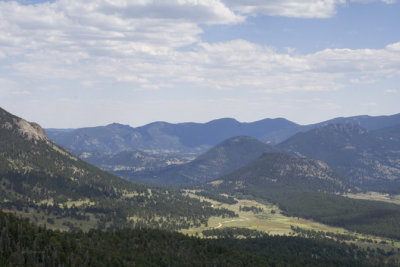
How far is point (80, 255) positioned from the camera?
194625 millimetres

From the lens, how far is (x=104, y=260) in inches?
7790

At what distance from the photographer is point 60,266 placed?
586 feet

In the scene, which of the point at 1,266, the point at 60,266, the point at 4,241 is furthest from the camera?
the point at 4,241

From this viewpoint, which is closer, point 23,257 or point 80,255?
point 23,257

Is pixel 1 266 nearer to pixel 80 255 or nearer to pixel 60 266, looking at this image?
A: pixel 60 266

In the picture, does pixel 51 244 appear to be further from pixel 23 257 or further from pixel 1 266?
pixel 1 266

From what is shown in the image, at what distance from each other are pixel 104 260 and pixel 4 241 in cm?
4402

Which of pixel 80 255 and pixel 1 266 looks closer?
pixel 1 266

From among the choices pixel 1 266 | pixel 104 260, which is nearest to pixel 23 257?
pixel 1 266

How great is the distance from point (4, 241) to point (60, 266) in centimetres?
3221

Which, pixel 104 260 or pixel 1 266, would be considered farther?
pixel 104 260

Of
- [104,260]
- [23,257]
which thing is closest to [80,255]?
[104,260]

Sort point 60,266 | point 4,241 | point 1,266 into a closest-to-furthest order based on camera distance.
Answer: point 1,266 → point 60,266 → point 4,241

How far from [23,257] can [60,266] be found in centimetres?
1561
